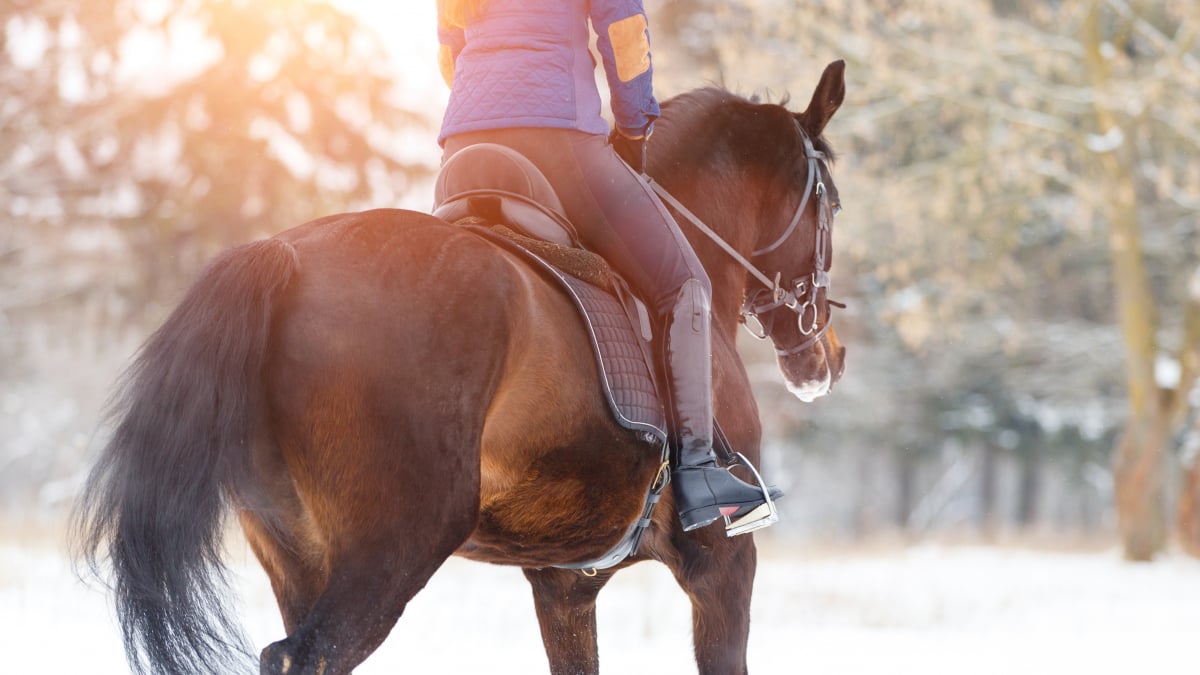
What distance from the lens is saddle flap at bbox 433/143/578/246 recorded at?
3.87 meters

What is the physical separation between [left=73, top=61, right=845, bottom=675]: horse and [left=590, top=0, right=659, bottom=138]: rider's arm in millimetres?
944

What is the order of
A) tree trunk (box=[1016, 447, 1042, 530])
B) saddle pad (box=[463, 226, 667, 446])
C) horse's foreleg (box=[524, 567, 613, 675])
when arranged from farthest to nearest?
tree trunk (box=[1016, 447, 1042, 530])
horse's foreleg (box=[524, 567, 613, 675])
saddle pad (box=[463, 226, 667, 446])

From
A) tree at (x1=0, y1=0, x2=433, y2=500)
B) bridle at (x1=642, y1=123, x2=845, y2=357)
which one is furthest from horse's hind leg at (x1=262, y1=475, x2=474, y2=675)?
tree at (x1=0, y1=0, x2=433, y2=500)

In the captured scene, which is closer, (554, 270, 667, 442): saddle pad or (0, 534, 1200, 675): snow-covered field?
(554, 270, 667, 442): saddle pad

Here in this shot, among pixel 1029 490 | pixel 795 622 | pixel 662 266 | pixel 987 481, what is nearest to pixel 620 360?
pixel 662 266

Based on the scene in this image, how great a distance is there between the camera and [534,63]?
394 centimetres

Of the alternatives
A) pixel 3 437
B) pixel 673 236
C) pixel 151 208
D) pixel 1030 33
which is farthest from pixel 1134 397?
pixel 3 437

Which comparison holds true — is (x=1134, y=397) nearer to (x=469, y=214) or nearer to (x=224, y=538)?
(x=469, y=214)

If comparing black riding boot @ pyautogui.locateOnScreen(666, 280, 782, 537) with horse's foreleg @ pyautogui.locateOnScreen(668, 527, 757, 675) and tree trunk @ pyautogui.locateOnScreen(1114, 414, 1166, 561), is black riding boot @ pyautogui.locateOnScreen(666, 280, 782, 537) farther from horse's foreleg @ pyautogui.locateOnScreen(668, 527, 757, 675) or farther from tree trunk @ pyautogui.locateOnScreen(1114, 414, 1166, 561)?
tree trunk @ pyautogui.locateOnScreen(1114, 414, 1166, 561)

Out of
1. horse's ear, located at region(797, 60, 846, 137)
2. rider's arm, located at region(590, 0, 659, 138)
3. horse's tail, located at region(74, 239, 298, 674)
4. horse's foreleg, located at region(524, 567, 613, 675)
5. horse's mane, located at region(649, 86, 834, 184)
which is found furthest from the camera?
horse's ear, located at region(797, 60, 846, 137)

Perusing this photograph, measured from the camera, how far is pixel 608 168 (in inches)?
159

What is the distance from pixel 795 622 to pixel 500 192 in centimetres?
680

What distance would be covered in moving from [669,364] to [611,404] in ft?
1.40

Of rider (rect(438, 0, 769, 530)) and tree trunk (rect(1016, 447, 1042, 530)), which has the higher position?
rider (rect(438, 0, 769, 530))
